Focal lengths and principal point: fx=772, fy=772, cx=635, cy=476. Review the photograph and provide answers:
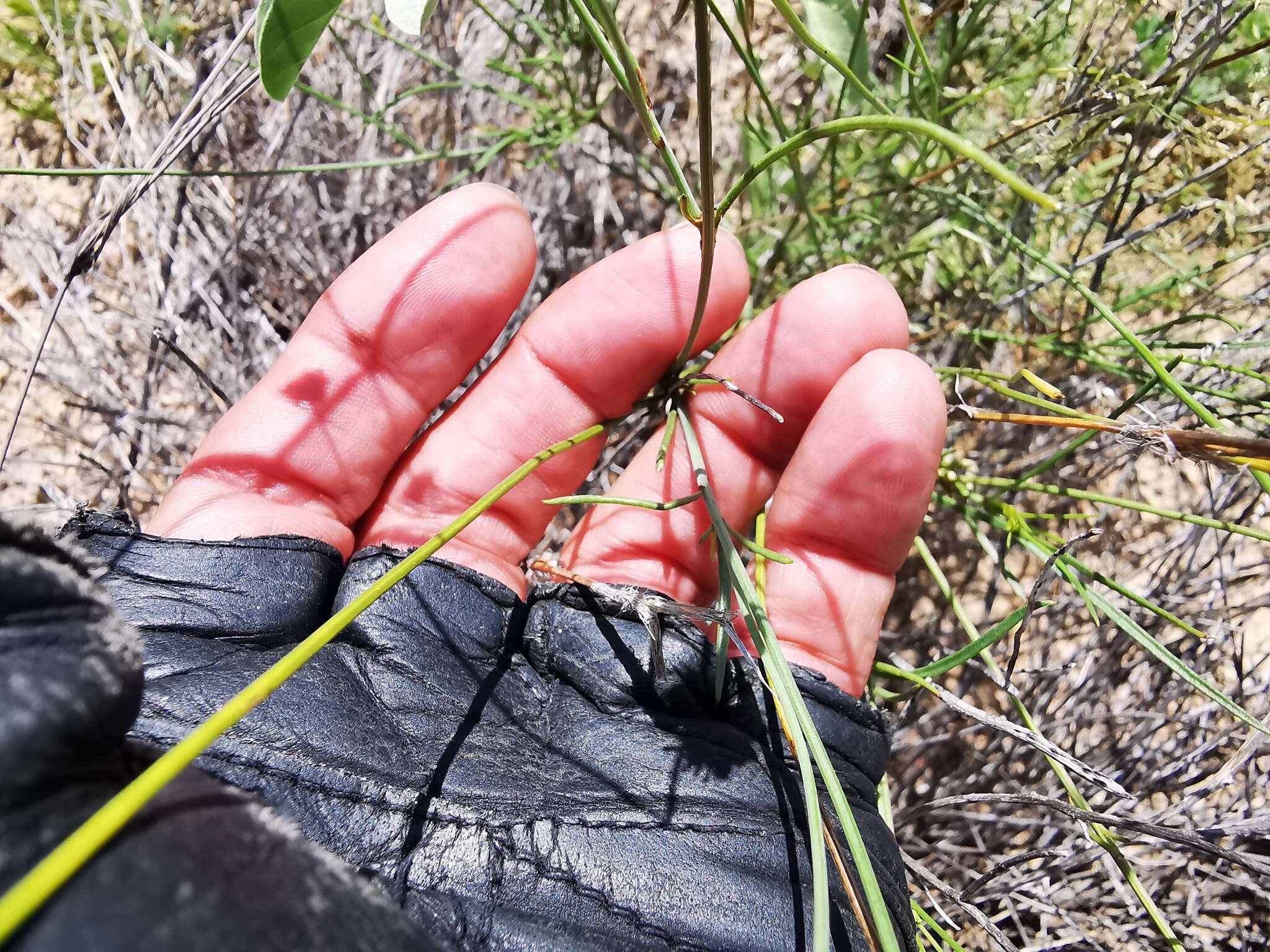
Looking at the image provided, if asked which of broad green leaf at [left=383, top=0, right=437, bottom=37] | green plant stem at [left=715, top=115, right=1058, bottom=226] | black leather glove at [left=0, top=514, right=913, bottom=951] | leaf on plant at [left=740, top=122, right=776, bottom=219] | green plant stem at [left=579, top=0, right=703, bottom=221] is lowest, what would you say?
black leather glove at [left=0, top=514, right=913, bottom=951]

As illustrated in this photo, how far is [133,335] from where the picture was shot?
142cm

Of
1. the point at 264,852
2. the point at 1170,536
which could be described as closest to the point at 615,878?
the point at 264,852

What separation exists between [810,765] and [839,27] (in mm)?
810

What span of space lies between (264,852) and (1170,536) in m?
1.50

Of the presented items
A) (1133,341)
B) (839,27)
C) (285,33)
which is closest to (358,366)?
(285,33)

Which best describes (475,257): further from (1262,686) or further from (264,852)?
(1262,686)

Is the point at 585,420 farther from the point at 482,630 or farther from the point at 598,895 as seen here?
the point at 598,895

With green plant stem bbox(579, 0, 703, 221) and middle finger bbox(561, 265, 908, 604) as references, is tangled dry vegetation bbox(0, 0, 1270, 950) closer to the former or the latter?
middle finger bbox(561, 265, 908, 604)

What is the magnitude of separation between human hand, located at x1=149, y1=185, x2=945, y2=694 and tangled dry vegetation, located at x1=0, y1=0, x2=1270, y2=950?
17 cm

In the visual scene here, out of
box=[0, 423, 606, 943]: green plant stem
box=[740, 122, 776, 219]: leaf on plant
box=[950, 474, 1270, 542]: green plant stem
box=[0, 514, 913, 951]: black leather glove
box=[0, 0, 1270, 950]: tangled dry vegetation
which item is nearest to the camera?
box=[0, 423, 606, 943]: green plant stem

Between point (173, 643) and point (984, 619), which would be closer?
point (173, 643)

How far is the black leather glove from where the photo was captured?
44 centimetres

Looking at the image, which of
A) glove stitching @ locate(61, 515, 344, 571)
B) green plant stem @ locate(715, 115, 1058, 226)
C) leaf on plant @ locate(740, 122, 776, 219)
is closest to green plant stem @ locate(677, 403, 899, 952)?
green plant stem @ locate(715, 115, 1058, 226)

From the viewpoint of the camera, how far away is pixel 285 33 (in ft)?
1.79
